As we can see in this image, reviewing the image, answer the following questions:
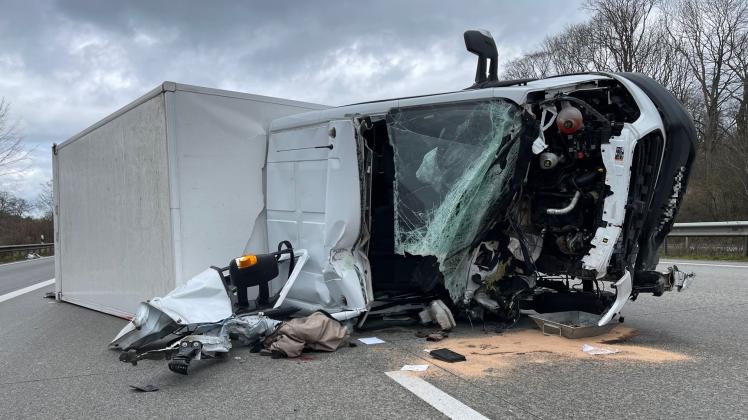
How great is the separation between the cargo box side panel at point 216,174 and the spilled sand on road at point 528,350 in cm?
240

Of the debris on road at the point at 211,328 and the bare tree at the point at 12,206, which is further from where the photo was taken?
the bare tree at the point at 12,206

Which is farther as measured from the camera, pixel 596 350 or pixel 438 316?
pixel 438 316

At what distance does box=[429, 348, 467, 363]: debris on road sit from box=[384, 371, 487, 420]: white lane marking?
0.44 meters

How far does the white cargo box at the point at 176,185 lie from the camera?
5.30m

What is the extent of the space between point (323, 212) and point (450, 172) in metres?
1.32

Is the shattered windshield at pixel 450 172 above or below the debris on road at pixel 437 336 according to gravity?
above

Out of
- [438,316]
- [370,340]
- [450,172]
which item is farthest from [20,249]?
[450,172]

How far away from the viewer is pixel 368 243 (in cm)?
526

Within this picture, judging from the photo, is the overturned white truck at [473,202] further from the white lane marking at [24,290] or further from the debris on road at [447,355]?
the white lane marking at [24,290]

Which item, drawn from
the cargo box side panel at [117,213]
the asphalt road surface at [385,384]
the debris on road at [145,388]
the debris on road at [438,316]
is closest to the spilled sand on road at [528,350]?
the asphalt road surface at [385,384]

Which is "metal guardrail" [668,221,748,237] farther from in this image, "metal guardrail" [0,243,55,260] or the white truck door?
"metal guardrail" [0,243,55,260]

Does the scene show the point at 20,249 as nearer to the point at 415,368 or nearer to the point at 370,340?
the point at 370,340

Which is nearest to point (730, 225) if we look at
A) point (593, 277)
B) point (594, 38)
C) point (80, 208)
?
point (593, 277)

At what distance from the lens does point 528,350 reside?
176 inches
